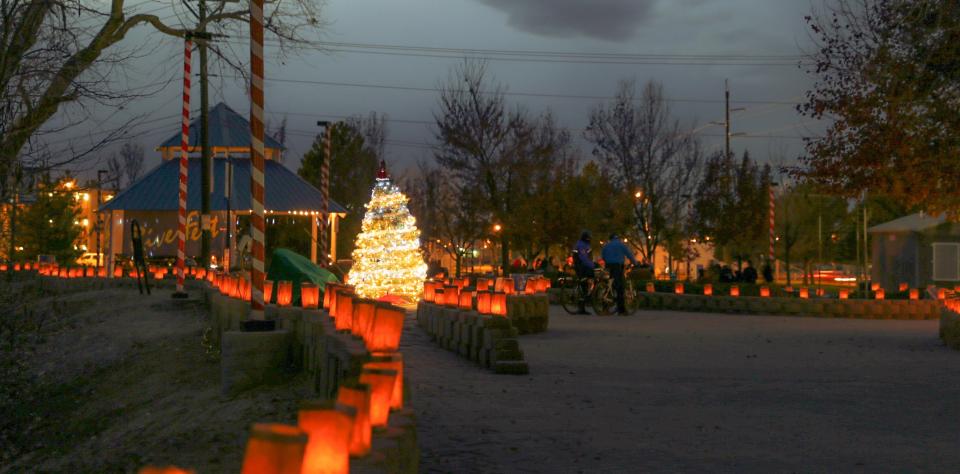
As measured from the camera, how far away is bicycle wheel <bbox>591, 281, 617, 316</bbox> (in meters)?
22.8

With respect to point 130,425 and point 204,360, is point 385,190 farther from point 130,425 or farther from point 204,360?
point 130,425

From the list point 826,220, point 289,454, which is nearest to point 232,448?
point 289,454

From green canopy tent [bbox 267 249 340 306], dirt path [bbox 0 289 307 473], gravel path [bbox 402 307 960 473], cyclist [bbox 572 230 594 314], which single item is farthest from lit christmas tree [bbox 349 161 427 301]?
gravel path [bbox 402 307 960 473]

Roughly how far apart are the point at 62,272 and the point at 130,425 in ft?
77.7

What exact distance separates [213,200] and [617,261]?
1130 inches

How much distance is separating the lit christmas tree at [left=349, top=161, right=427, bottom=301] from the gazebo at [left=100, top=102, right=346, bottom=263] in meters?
17.7

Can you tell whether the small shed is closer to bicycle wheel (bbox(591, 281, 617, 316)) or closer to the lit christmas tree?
bicycle wheel (bbox(591, 281, 617, 316))

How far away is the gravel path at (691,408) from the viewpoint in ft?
22.2

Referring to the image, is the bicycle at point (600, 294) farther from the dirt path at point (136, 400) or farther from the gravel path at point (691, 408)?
the dirt path at point (136, 400)

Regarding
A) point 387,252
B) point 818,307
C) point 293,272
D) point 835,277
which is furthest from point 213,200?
point 835,277

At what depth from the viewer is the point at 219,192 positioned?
46625 millimetres

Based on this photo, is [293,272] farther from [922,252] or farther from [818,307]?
[922,252]

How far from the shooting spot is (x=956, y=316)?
15.3 meters

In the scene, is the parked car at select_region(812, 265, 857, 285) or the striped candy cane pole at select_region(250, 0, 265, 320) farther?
the parked car at select_region(812, 265, 857, 285)
